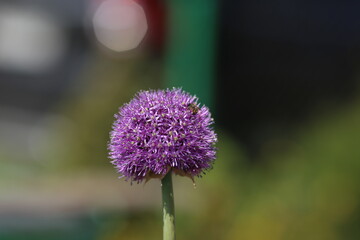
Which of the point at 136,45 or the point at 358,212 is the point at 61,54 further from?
the point at 358,212

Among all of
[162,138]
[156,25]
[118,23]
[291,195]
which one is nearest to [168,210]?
[162,138]

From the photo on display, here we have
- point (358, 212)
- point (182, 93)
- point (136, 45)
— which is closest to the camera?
point (182, 93)

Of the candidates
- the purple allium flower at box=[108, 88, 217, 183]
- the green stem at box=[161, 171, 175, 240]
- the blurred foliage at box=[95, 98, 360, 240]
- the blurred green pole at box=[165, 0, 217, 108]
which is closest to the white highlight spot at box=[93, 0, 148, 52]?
the blurred green pole at box=[165, 0, 217, 108]

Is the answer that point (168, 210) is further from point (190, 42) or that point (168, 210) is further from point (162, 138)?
point (190, 42)

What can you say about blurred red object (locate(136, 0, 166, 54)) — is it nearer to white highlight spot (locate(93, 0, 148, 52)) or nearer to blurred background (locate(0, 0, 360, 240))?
blurred background (locate(0, 0, 360, 240))

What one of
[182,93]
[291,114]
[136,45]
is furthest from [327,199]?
[182,93]

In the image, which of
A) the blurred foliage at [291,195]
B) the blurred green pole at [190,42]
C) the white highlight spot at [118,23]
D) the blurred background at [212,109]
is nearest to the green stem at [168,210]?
the blurred background at [212,109]

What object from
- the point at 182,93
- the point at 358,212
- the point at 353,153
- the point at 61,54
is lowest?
the point at 182,93
